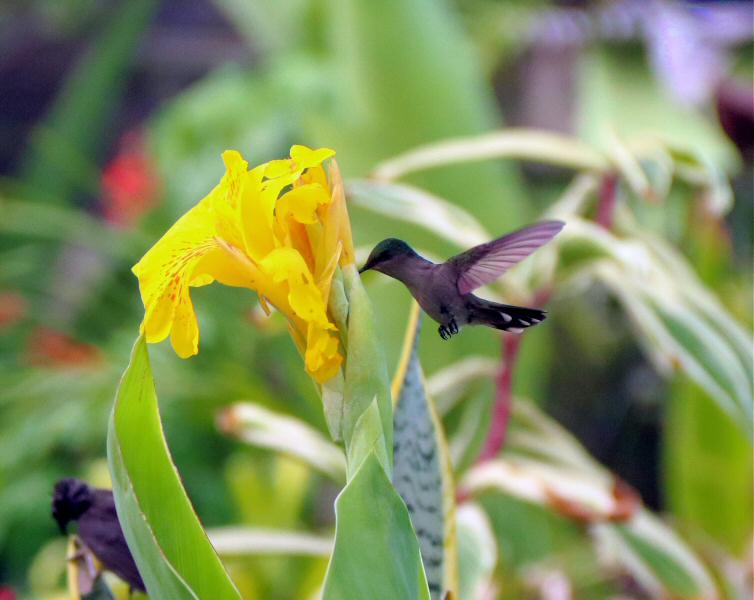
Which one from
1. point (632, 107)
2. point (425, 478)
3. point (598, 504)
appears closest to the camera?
point (425, 478)

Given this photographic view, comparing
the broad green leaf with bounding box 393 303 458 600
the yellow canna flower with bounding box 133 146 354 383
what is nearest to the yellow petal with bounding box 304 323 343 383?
the yellow canna flower with bounding box 133 146 354 383

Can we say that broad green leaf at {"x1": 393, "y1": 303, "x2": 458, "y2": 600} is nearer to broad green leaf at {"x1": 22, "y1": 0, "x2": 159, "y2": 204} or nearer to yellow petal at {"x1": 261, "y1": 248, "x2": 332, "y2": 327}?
yellow petal at {"x1": 261, "y1": 248, "x2": 332, "y2": 327}

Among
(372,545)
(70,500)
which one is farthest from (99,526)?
(372,545)

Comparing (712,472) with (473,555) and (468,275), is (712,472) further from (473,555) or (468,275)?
(468,275)

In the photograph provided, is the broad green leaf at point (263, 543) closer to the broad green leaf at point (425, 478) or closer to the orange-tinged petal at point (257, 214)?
the broad green leaf at point (425, 478)

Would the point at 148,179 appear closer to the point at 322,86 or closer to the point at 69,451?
the point at 322,86
